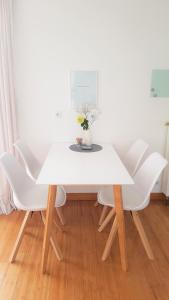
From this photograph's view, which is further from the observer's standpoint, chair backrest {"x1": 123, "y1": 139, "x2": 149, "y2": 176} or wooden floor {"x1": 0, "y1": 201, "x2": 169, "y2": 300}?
chair backrest {"x1": 123, "y1": 139, "x2": 149, "y2": 176}

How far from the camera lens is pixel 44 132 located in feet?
8.71

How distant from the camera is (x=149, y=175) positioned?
72.3 inches

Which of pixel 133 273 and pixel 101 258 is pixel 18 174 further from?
pixel 133 273

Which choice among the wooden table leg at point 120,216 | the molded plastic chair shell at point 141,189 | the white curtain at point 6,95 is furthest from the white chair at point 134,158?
the white curtain at point 6,95

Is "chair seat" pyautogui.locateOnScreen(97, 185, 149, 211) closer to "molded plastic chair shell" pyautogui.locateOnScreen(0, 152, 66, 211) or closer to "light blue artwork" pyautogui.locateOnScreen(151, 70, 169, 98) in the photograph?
"molded plastic chair shell" pyautogui.locateOnScreen(0, 152, 66, 211)

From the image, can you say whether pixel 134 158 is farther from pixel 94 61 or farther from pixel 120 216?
pixel 94 61

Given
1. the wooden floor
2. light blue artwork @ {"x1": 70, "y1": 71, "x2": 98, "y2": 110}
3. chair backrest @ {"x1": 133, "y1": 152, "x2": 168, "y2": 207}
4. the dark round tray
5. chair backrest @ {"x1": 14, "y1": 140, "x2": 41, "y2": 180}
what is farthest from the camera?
light blue artwork @ {"x1": 70, "y1": 71, "x2": 98, "y2": 110}

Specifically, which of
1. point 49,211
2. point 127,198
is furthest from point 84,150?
point 49,211

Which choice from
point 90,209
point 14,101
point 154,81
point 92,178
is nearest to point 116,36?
point 154,81

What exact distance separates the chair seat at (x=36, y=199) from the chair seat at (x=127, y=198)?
332 millimetres

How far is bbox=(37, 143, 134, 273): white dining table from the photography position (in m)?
1.58

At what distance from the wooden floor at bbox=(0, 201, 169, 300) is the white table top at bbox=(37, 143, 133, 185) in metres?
0.73

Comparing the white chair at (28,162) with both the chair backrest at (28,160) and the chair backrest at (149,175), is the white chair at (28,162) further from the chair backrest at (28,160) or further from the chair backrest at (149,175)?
the chair backrest at (149,175)

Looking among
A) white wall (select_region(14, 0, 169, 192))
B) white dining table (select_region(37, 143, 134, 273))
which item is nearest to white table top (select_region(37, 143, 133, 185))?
white dining table (select_region(37, 143, 134, 273))
